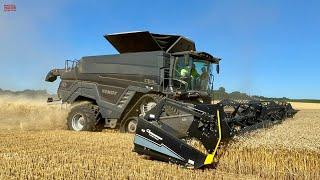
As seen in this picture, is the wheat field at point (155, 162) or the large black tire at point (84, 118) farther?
the large black tire at point (84, 118)

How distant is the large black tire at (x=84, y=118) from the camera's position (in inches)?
461

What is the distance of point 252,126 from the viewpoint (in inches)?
324

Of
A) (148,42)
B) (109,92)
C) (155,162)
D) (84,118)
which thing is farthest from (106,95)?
(155,162)

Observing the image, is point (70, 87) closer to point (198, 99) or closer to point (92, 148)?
point (198, 99)

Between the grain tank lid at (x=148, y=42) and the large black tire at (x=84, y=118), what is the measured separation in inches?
76.3

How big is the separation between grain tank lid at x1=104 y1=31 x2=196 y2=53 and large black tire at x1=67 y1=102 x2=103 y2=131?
76.3 inches

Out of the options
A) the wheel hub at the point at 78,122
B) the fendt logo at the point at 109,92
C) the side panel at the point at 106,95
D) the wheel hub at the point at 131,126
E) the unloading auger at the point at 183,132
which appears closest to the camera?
the unloading auger at the point at 183,132

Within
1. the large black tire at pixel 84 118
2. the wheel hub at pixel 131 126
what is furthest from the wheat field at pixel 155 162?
the large black tire at pixel 84 118

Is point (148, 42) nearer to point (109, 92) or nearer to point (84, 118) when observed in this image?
point (109, 92)

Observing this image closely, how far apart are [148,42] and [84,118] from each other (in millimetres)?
2715

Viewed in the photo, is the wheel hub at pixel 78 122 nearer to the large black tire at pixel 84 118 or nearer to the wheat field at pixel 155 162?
the large black tire at pixel 84 118

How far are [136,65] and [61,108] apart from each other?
3.18 metres

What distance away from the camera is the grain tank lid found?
449 inches

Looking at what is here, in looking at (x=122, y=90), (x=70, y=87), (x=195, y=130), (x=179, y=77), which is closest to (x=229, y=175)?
(x=195, y=130)
